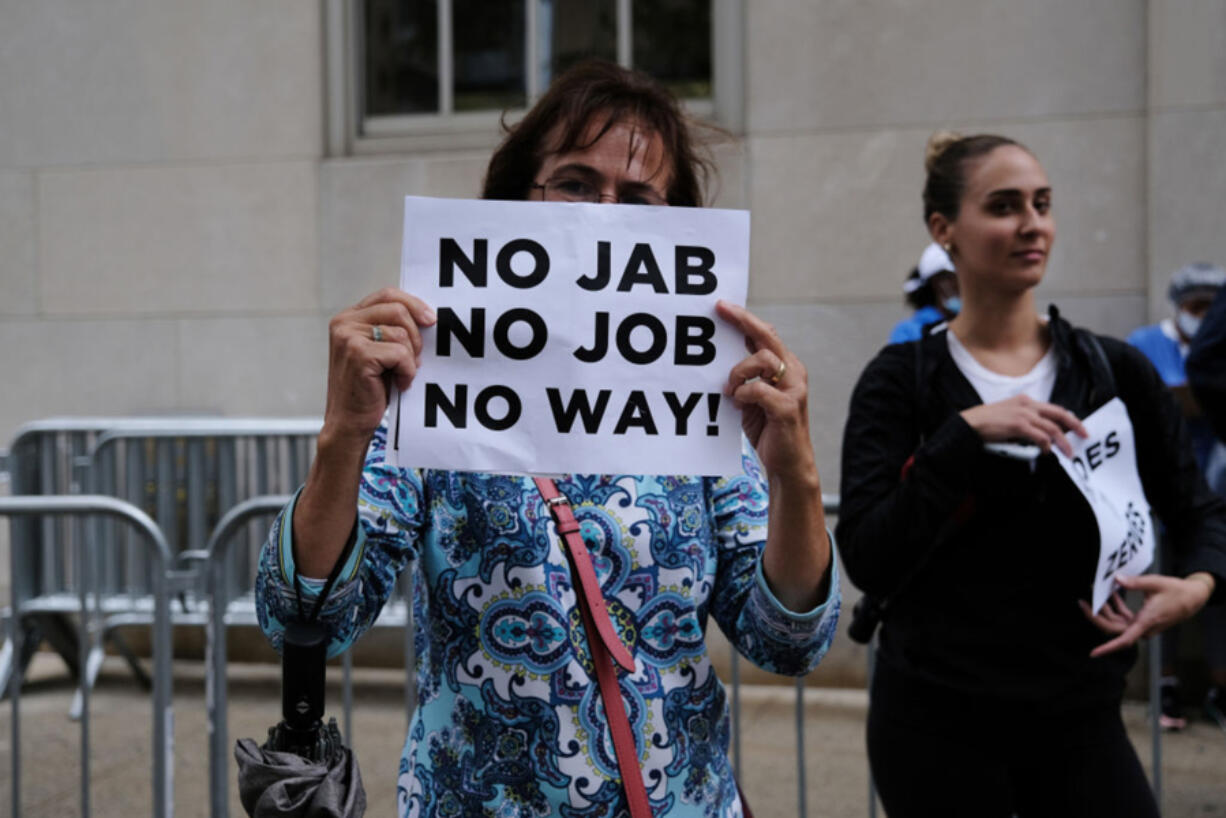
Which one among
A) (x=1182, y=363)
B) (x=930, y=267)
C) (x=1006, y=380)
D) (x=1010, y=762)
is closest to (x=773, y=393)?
(x=1006, y=380)

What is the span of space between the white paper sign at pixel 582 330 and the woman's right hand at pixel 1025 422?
2.75 ft

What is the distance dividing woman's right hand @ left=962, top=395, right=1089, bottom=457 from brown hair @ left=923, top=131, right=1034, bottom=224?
503 mm

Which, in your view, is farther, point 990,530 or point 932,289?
point 932,289

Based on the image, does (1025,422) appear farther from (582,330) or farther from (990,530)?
(582,330)

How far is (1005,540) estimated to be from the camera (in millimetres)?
2527

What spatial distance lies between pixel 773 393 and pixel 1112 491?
3.75 feet

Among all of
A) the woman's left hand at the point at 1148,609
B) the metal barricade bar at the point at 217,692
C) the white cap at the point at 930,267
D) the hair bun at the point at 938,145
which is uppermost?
the hair bun at the point at 938,145

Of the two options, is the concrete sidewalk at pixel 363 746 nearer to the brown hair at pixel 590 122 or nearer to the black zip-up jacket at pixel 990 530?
the black zip-up jacket at pixel 990 530

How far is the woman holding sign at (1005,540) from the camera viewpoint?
8.10 ft

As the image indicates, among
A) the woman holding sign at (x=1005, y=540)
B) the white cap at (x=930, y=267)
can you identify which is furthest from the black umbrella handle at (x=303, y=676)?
the white cap at (x=930, y=267)

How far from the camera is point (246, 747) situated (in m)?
1.66

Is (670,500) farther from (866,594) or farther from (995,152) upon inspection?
(995,152)

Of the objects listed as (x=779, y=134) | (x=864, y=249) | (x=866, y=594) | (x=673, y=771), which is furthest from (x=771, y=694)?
(x=673, y=771)

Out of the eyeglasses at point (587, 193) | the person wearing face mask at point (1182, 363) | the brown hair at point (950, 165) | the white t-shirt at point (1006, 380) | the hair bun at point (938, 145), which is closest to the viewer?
the eyeglasses at point (587, 193)
